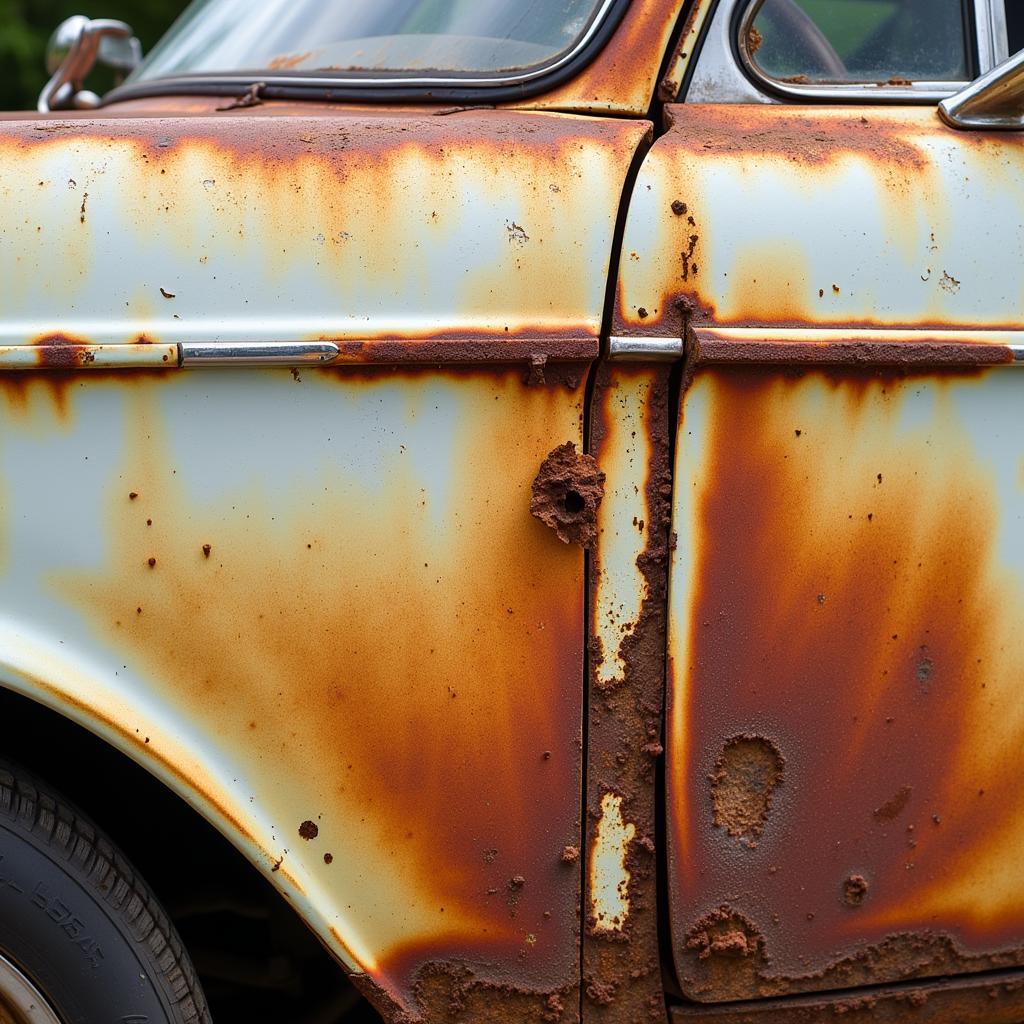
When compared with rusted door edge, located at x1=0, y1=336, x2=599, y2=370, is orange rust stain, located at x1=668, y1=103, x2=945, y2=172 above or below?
above

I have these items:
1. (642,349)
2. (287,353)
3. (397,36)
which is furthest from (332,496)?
(397,36)

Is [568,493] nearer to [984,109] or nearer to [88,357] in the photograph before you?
[88,357]

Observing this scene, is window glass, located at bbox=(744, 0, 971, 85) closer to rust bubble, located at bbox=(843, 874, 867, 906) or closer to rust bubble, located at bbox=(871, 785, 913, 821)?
rust bubble, located at bbox=(871, 785, 913, 821)

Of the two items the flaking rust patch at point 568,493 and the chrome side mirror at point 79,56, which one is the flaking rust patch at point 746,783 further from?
the chrome side mirror at point 79,56

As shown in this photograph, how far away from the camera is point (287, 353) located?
1657 mm

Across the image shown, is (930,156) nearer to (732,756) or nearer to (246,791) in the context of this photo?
(732,756)

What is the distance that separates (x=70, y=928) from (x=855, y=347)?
1.25 metres

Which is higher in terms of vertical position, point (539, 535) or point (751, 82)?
point (751, 82)

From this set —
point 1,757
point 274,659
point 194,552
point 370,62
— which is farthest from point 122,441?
point 370,62

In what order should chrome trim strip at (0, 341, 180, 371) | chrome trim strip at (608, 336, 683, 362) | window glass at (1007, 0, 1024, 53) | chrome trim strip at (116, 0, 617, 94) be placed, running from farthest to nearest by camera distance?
1. window glass at (1007, 0, 1024, 53)
2. chrome trim strip at (116, 0, 617, 94)
3. chrome trim strip at (608, 336, 683, 362)
4. chrome trim strip at (0, 341, 180, 371)

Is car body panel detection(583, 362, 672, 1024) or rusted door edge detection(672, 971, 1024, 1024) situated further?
rusted door edge detection(672, 971, 1024, 1024)

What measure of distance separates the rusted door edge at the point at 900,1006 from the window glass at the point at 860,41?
1329 mm

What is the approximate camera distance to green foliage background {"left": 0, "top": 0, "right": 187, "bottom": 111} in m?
9.53

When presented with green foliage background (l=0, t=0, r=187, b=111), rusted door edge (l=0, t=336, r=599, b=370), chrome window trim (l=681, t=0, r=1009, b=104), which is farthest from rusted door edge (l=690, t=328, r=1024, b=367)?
green foliage background (l=0, t=0, r=187, b=111)
